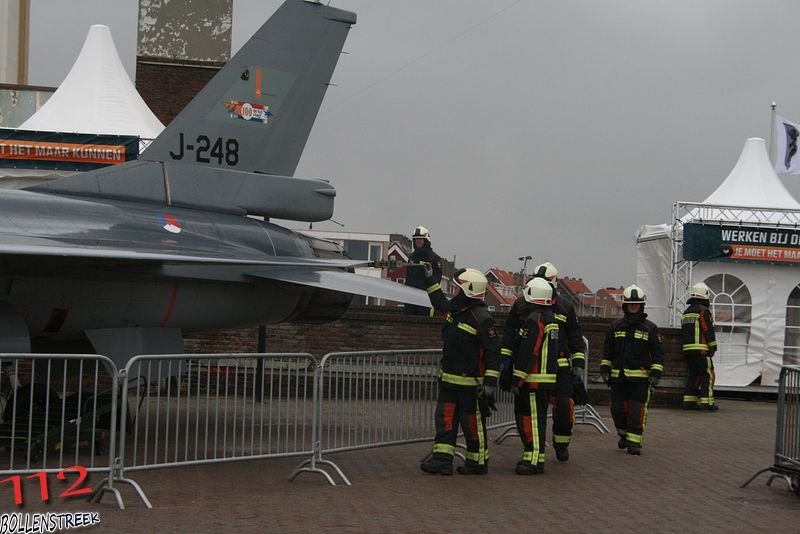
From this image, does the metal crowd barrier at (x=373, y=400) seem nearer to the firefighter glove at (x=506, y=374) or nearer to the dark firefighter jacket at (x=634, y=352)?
the firefighter glove at (x=506, y=374)

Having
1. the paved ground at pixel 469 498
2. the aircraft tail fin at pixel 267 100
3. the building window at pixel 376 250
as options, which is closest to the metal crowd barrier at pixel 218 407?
the paved ground at pixel 469 498

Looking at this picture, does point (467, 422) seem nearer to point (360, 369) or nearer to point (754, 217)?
point (360, 369)

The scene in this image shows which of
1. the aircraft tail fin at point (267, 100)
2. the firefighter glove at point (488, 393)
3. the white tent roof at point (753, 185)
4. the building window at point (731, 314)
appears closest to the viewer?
the firefighter glove at point (488, 393)

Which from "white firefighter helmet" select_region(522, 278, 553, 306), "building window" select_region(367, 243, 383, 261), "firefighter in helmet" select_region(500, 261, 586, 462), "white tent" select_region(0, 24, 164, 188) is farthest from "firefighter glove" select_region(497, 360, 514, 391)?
"building window" select_region(367, 243, 383, 261)

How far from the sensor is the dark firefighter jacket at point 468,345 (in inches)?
348

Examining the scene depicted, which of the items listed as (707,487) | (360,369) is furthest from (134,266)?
(707,487)

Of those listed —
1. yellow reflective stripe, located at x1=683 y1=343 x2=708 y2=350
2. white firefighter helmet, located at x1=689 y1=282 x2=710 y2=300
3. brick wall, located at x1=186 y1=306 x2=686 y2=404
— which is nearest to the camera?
brick wall, located at x1=186 y1=306 x2=686 y2=404

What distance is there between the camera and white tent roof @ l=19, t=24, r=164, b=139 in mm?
18234

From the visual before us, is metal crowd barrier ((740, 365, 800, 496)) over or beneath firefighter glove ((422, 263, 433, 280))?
beneath

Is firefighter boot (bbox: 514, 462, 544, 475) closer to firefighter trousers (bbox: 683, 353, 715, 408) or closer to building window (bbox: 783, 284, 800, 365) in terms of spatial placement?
firefighter trousers (bbox: 683, 353, 715, 408)

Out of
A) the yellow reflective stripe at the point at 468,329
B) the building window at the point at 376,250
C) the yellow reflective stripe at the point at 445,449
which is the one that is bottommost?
the yellow reflective stripe at the point at 445,449

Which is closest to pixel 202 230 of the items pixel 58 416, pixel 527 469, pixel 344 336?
pixel 58 416

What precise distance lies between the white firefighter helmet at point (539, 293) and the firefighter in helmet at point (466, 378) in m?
0.55

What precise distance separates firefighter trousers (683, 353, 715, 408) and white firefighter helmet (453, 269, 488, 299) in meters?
7.57
